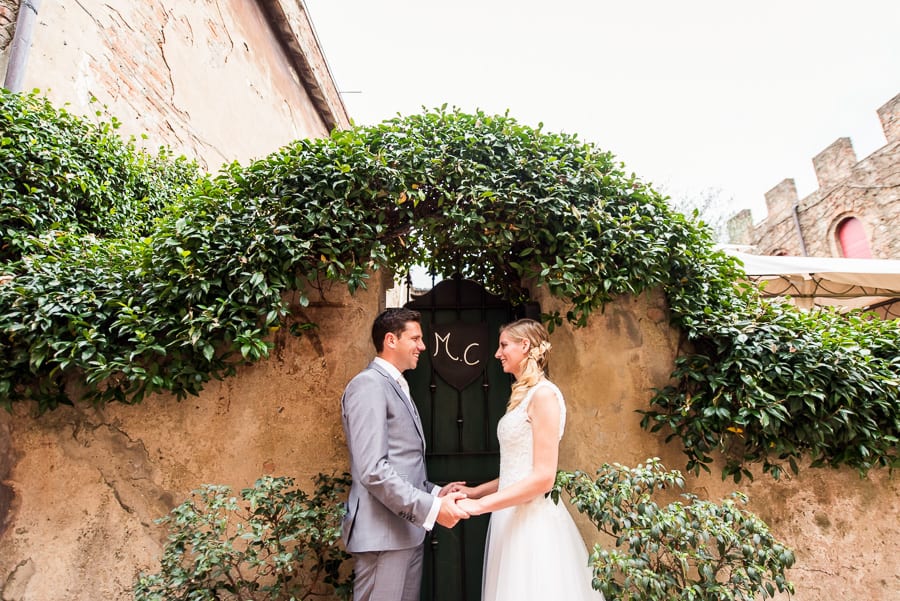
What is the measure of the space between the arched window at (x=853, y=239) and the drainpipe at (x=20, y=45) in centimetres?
1670

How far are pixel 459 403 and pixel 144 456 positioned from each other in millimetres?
1997

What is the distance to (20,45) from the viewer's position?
12.4 feet

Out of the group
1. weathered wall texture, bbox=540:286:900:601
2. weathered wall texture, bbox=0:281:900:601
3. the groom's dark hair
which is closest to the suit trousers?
weathered wall texture, bbox=0:281:900:601

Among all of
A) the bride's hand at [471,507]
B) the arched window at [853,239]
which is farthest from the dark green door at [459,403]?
the arched window at [853,239]

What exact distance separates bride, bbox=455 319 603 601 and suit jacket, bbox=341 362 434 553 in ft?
0.96

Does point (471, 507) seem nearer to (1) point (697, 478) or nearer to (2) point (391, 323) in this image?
(2) point (391, 323)

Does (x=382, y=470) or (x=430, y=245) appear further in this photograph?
(x=430, y=245)

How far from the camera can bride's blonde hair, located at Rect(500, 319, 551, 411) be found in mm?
2557

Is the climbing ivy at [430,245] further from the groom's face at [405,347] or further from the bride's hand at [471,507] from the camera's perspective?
the bride's hand at [471,507]

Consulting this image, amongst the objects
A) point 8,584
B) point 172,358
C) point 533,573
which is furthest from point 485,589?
point 8,584

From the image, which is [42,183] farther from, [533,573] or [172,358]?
[533,573]

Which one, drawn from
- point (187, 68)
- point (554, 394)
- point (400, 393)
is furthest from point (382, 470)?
point (187, 68)

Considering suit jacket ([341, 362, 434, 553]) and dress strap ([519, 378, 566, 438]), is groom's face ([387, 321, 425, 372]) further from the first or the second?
dress strap ([519, 378, 566, 438])

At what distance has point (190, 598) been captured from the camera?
7.29ft
